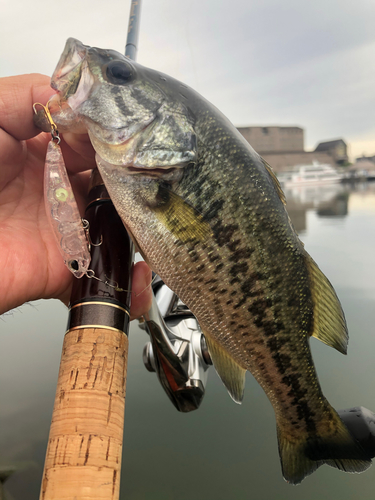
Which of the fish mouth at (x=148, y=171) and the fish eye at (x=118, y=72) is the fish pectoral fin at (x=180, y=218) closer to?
the fish mouth at (x=148, y=171)

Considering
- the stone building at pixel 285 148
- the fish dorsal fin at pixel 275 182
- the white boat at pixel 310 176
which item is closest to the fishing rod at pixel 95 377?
the fish dorsal fin at pixel 275 182

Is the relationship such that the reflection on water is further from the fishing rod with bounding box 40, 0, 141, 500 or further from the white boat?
the white boat

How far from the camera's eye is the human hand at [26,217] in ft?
3.45

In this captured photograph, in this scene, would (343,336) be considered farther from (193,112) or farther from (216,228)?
(193,112)

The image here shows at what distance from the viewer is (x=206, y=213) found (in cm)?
93

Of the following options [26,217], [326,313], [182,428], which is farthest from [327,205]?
[26,217]

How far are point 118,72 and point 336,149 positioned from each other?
126 ft

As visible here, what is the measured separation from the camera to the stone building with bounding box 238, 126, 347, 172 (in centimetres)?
3177

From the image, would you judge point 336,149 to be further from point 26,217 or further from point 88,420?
point 88,420

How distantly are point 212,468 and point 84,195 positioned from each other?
1779mm

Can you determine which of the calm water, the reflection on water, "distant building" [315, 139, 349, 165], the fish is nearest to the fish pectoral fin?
the fish

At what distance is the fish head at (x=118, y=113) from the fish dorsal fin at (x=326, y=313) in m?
0.56

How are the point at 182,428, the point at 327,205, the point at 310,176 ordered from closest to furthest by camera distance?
the point at 182,428 < the point at 327,205 < the point at 310,176

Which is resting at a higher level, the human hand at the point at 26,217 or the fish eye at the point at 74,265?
the human hand at the point at 26,217
